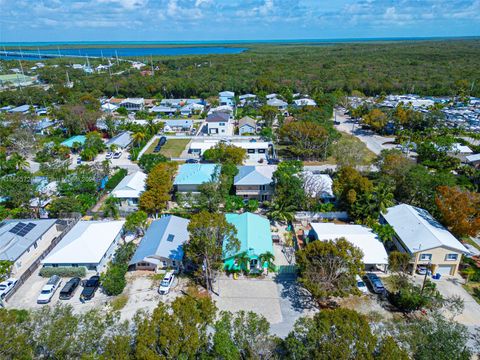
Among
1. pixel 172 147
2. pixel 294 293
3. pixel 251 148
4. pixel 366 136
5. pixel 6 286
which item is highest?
pixel 6 286

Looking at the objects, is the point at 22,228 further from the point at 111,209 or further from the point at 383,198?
the point at 383,198

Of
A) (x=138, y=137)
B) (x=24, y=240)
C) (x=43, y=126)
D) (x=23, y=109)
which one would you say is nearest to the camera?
(x=24, y=240)

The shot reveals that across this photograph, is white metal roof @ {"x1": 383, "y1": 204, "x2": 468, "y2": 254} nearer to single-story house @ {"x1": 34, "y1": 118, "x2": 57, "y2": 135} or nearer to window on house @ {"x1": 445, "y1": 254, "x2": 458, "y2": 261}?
window on house @ {"x1": 445, "y1": 254, "x2": 458, "y2": 261}

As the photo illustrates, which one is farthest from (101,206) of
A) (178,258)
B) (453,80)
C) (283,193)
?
(453,80)

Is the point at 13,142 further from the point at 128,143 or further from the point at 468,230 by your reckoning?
the point at 468,230

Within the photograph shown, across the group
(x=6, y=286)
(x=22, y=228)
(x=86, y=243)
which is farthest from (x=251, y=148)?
(x=6, y=286)

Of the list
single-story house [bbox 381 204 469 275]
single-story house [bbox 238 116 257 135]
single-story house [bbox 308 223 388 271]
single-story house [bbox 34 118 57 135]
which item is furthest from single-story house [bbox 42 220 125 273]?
single-story house [bbox 34 118 57 135]

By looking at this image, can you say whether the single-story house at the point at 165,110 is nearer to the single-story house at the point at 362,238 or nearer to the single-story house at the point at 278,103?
the single-story house at the point at 278,103
